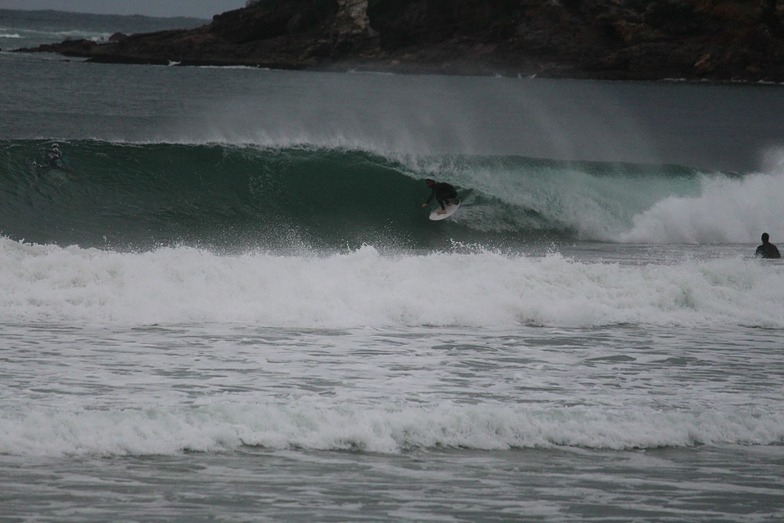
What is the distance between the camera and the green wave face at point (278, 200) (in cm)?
1855

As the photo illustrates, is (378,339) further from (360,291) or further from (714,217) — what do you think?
(714,217)

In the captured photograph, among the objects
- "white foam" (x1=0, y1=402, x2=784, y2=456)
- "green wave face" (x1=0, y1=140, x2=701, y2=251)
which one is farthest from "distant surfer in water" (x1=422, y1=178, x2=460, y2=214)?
"white foam" (x1=0, y1=402, x2=784, y2=456)

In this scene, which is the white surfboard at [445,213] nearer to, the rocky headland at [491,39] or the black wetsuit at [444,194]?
the black wetsuit at [444,194]

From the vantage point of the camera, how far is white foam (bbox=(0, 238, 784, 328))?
12.4m

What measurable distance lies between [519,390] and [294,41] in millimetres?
81772

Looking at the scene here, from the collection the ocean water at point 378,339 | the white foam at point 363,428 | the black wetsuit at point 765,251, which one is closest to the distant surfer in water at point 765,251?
the black wetsuit at point 765,251

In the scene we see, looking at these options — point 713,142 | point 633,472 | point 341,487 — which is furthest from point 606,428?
point 713,142

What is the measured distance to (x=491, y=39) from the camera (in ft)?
285

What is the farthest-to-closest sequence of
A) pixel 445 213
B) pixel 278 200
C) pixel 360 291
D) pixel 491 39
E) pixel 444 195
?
pixel 491 39
pixel 278 200
pixel 445 213
pixel 444 195
pixel 360 291

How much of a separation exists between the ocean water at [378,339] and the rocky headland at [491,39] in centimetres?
5524

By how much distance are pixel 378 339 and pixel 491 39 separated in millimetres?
78078

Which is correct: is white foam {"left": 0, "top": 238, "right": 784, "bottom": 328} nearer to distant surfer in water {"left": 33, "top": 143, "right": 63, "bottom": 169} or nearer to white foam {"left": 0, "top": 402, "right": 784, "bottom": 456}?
white foam {"left": 0, "top": 402, "right": 784, "bottom": 456}

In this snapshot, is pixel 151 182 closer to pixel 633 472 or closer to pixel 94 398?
pixel 94 398

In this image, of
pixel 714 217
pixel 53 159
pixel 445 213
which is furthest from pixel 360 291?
pixel 714 217
